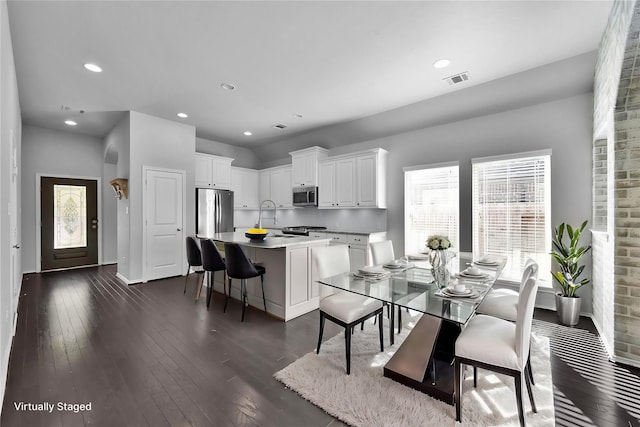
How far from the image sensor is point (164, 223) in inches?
206

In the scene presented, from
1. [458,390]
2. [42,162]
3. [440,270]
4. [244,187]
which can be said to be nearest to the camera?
[458,390]

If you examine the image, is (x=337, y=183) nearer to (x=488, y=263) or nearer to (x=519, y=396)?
(x=488, y=263)

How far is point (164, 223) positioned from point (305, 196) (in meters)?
2.83

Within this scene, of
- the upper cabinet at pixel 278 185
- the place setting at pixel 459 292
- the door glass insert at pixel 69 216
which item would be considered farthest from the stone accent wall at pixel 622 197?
the door glass insert at pixel 69 216

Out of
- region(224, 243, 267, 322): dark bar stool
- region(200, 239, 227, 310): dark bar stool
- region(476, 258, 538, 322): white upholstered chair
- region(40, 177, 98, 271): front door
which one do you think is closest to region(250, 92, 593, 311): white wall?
region(476, 258, 538, 322): white upholstered chair

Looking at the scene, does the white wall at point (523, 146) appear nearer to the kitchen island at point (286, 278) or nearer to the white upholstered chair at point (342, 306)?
the kitchen island at point (286, 278)

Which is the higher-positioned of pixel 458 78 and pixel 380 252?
pixel 458 78

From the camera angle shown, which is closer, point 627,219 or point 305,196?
point 627,219

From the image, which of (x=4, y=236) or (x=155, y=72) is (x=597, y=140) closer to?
(x=155, y=72)

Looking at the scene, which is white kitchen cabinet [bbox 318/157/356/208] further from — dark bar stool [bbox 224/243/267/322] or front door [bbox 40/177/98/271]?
front door [bbox 40/177/98/271]

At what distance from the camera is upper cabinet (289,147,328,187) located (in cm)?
594

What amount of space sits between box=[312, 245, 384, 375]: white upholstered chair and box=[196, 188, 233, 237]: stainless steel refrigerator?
365 centimetres

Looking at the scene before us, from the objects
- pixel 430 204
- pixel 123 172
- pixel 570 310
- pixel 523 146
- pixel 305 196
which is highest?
pixel 523 146

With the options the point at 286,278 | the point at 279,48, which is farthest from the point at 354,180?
the point at 279,48
